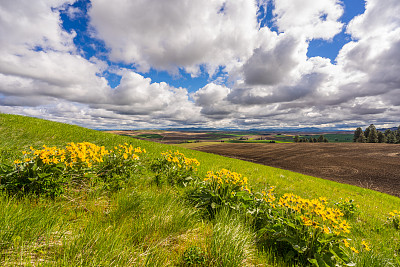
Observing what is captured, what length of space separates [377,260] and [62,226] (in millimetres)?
5765

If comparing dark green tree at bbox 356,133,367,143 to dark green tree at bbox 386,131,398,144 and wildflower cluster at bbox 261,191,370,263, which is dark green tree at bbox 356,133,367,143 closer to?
dark green tree at bbox 386,131,398,144

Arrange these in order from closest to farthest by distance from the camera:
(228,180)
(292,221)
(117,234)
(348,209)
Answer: (117,234) < (292,221) < (228,180) < (348,209)

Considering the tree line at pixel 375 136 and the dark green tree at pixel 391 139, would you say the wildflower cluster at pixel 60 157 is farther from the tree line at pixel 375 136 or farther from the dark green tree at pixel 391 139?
the dark green tree at pixel 391 139

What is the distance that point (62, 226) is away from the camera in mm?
2648

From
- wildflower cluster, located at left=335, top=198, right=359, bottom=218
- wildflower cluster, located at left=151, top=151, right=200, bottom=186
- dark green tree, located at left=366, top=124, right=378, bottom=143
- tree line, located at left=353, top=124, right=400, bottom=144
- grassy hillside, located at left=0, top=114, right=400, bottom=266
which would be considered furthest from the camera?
tree line, located at left=353, top=124, right=400, bottom=144

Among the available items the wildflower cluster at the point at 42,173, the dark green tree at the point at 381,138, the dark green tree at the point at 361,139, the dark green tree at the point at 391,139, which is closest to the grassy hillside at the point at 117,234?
the wildflower cluster at the point at 42,173

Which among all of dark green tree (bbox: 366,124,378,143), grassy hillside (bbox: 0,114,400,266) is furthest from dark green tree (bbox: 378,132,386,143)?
grassy hillside (bbox: 0,114,400,266)

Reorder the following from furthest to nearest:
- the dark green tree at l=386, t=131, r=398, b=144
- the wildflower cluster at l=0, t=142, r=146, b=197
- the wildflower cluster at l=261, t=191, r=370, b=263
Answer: the dark green tree at l=386, t=131, r=398, b=144 < the wildflower cluster at l=0, t=142, r=146, b=197 < the wildflower cluster at l=261, t=191, r=370, b=263

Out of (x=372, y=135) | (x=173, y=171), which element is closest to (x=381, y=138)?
(x=372, y=135)


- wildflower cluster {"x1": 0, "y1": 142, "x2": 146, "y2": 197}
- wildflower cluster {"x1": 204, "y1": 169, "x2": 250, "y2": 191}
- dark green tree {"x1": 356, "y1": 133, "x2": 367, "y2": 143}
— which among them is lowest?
dark green tree {"x1": 356, "y1": 133, "x2": 367, "y2": 143}

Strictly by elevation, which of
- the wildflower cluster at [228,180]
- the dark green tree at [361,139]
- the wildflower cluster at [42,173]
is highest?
the wildflower cluster at [42,173]

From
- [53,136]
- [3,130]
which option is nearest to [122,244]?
[53,136]

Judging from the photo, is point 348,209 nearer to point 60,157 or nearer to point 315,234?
point 315,234

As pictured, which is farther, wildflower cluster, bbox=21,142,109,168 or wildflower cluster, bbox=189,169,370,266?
wildflower cluster, bbox=21,142,109,168
